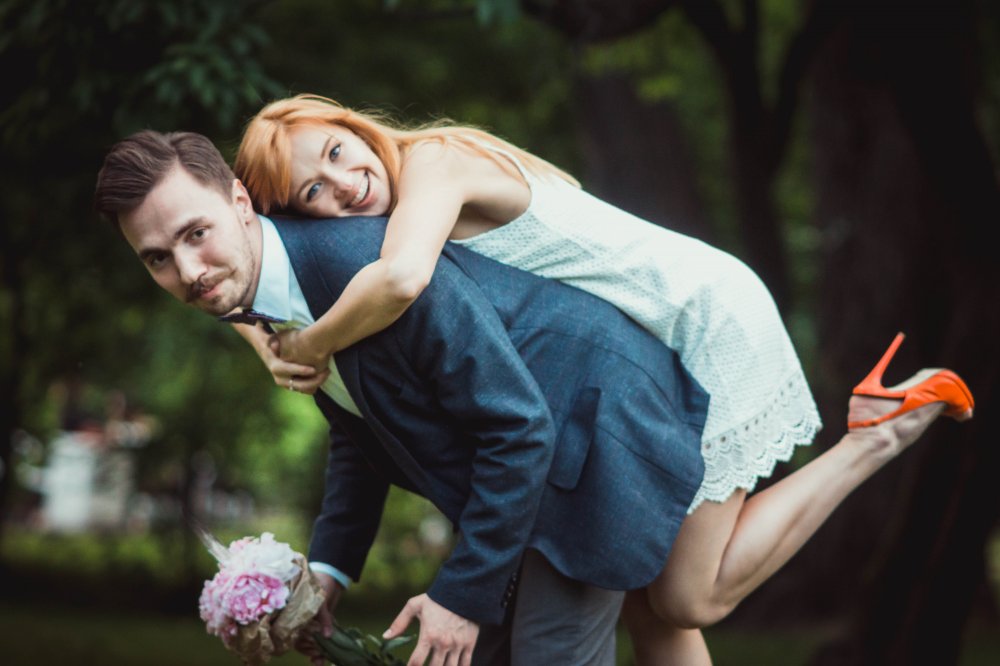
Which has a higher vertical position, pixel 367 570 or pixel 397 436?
pixel 397 436

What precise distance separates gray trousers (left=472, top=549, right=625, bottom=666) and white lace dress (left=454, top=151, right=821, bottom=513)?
352mm

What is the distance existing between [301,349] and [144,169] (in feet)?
1.62

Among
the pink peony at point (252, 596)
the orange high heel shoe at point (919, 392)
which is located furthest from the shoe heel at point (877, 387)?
the pink peony at point (252, 596)

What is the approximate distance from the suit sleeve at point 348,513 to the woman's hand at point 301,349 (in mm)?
418

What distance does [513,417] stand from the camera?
95.6 inches

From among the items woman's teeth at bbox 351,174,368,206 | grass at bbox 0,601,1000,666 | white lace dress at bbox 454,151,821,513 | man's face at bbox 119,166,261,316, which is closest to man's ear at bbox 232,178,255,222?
man's face at bbox 119,166,261,316

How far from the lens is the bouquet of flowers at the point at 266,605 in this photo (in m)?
2.58

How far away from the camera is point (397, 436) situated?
2.58 m

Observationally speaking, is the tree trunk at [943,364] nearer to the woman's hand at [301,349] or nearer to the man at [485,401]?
the man at [485,401]

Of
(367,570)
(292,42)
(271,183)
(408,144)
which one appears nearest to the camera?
(271,183)

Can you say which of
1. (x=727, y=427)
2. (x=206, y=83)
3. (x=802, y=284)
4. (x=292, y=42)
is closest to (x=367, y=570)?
(x=802, y=284)

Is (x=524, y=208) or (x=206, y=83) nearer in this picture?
(x=524, y=208)

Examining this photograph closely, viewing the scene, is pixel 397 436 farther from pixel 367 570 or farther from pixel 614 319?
pixel 367 570

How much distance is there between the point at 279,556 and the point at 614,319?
0.92 metres
